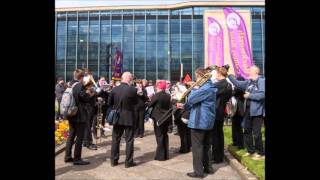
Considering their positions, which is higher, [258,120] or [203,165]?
[258,120]

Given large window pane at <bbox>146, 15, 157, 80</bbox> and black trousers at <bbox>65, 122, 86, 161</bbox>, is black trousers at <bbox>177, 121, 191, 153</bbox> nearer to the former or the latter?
black trousers at <bbox>65, 122, 86, 161</bbox>

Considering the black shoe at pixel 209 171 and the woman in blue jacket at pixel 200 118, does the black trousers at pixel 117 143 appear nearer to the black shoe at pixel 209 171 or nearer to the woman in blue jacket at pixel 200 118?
the woman in blue jacket at pixel 200 118

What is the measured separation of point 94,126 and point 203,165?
5487 millimetres

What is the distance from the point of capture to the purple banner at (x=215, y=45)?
1223 cm

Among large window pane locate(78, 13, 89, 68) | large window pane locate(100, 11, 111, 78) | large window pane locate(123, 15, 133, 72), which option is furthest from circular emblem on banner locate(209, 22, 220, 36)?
large window pane locate(78, 13, 89, 68)

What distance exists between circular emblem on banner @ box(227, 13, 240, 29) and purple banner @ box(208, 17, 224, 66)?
0.44m

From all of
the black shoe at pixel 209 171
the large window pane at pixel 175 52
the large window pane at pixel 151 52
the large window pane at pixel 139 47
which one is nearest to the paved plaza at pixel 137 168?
the black shoe at pixel 209 171

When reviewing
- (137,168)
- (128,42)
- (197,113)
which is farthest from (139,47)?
(197,113)

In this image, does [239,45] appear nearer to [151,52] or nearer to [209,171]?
[209,171]

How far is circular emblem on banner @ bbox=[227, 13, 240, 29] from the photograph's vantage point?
39.0 feet

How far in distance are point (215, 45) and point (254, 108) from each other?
12.9ft
